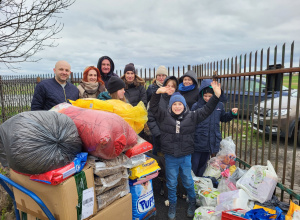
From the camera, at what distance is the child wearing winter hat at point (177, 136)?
2.83 meters

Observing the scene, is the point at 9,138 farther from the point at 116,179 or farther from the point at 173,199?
the point at 173,199

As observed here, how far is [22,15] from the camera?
4172mm

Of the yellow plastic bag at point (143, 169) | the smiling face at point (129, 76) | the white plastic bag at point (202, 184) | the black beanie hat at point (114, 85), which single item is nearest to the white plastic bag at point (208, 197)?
the white plastic bag at point (202, 184)

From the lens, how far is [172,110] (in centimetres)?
291

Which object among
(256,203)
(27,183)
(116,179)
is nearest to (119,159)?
(116,179)

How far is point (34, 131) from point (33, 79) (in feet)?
28.2

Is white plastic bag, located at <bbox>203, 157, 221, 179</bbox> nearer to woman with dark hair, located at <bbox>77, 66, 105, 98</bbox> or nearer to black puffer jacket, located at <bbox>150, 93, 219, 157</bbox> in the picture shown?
black puffer jacket, located at <bbox>150, 93, 219, 157</bbox>

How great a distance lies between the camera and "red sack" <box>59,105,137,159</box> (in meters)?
1.91

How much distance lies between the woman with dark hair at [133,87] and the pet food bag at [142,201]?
1.63 m

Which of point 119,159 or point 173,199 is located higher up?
point 119,159

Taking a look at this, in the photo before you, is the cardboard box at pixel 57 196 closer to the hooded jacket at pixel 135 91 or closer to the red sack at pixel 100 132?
the red sack at pixel 100 132

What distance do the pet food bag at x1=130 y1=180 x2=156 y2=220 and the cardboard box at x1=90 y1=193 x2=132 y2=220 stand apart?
0.14 m

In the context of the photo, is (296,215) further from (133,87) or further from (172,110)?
(133,87)

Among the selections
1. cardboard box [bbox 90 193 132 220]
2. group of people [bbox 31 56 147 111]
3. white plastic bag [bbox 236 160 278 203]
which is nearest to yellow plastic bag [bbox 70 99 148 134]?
group of people [bbox 31 56 147 111]
